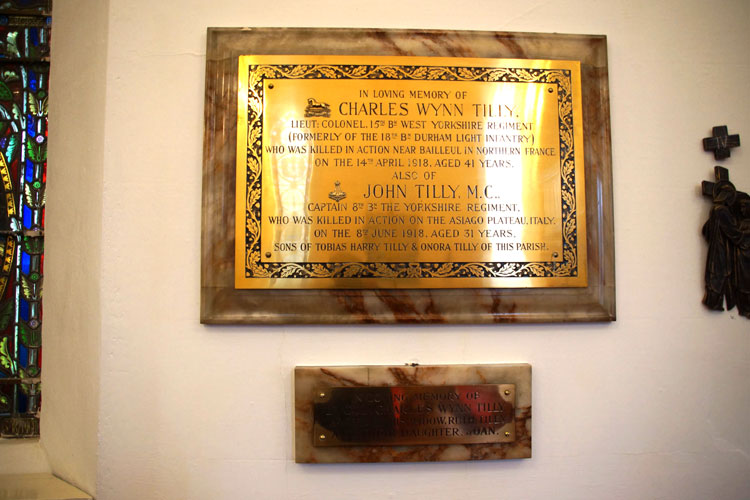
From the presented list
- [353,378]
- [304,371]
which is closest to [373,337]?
[353,378]

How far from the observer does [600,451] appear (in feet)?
4.65

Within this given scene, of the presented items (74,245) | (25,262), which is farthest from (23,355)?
(74,245)

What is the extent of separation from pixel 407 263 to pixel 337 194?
0.37m

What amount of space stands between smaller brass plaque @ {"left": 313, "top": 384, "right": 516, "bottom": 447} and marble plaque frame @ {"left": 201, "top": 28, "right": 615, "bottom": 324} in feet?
0.84

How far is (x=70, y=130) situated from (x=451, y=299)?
5.39 feet

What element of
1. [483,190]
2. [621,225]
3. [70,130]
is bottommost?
[621,225]

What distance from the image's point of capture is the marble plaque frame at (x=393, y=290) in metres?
1.38

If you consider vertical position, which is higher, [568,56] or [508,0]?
[508,0]

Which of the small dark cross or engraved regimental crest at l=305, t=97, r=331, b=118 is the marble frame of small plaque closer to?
engraved regimental crest at l=305, t=97, r=331, b=118

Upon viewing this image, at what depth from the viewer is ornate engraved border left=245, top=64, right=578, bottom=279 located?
1.38 meters

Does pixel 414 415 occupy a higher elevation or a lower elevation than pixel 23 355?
lower

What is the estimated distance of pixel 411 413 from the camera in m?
1.36

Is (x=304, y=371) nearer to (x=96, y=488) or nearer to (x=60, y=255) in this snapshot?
(x=96, y=488)

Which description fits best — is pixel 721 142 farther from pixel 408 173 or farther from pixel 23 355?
pixel 23 355
